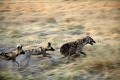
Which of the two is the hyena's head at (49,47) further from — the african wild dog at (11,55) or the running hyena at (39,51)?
the african wild dog at (11,55)

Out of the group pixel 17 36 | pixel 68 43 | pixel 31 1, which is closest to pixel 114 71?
pixel 68 43

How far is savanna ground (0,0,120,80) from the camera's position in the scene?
325cm

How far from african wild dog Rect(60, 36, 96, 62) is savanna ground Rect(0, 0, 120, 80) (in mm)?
57

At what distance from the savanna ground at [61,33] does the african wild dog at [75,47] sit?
0.06 meters

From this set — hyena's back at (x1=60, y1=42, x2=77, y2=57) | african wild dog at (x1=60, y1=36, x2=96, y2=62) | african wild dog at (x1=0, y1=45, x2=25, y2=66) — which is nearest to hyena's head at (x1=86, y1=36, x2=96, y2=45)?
african wild dog at (x1=60, y1=36, x2=96, y2=62)

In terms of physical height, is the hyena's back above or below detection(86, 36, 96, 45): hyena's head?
below

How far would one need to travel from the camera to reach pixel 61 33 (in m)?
3.75

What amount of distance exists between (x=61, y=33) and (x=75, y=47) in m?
0.35

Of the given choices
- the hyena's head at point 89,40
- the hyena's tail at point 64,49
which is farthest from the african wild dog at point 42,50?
the hyena's head at point 89,40

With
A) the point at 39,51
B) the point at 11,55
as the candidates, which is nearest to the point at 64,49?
the point at 39,51

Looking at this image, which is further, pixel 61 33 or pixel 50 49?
pixel 61 33

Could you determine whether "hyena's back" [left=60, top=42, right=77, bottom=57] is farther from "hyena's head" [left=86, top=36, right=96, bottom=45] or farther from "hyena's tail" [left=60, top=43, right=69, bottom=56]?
"hyena's head" [left=86, top=36, right=96, bottom=45]

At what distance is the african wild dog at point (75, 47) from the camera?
3467 mm

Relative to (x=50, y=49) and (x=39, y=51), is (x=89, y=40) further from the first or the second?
(x=39, y=51)
